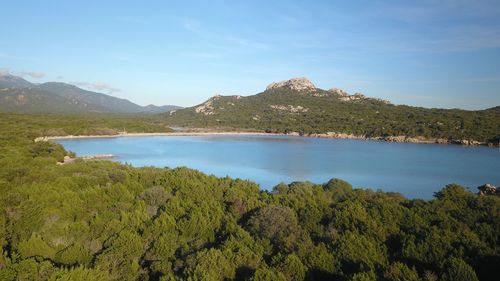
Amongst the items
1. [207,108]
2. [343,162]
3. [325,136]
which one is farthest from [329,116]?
[343,162]

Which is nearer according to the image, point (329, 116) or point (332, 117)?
point (332, 117)

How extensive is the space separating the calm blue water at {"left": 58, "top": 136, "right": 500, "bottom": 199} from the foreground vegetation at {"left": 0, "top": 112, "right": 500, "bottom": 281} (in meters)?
19.3

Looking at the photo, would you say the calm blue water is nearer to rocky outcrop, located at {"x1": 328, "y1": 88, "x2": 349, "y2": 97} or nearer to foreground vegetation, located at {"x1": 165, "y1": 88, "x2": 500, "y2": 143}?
foreground vegetation, located at {"x1": 165, "y1": 88, "x2": 500, "y2": 143}

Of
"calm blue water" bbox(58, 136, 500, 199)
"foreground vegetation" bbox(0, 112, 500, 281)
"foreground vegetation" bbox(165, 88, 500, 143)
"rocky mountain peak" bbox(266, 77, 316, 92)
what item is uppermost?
"rocky mountain peak" bbox(266, 77, 316, 92)

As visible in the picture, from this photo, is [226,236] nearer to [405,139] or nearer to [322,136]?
[405,139]

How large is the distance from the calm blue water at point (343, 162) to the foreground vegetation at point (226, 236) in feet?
63.5

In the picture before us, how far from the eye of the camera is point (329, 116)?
10719 cm

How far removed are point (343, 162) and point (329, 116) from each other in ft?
177

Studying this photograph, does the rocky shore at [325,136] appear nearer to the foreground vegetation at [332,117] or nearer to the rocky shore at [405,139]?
the rocky shore at [405,139]

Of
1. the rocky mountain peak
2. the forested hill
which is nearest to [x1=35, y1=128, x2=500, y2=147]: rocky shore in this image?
the forested hill

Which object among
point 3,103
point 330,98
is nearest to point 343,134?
point 330,98

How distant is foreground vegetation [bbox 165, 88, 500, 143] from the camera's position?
83062 mm

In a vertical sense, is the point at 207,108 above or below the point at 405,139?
above

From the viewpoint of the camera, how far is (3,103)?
14638cm
